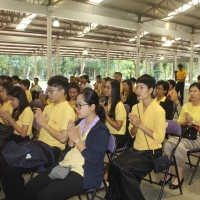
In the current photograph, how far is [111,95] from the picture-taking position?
127 inches

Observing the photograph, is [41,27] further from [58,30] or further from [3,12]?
[3,12]

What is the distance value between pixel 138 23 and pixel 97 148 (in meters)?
8.92

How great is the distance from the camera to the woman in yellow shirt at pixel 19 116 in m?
2.71

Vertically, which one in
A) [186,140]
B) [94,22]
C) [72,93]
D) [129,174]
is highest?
[94,22]

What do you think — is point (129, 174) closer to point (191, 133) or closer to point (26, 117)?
point (191, 133)

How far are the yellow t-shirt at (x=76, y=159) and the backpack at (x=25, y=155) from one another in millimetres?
264

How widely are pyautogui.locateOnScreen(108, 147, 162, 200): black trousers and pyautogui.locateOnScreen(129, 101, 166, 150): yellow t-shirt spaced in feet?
0.26

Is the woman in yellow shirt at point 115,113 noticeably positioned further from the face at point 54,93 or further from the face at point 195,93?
the face at point 195,93

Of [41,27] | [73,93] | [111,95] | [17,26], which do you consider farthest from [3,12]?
[111,95]

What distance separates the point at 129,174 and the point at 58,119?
0.82 meters

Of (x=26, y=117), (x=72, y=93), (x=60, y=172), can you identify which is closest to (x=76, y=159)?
(x=60, y=172)

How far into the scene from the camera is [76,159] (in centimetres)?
201

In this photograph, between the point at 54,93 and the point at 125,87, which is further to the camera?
the point at 125,87

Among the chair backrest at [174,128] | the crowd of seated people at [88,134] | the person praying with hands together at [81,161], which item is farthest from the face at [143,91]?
the person praying with hands together at [81,161]
